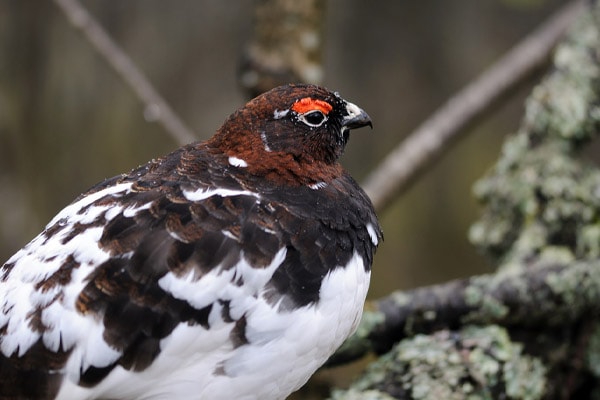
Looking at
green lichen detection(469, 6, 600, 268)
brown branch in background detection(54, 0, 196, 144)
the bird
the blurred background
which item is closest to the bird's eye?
the bird

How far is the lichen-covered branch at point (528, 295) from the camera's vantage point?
2.38 meters

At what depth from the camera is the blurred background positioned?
18.0ft

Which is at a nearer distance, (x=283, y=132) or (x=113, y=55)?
(x=283, y=132)

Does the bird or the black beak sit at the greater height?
the black beak

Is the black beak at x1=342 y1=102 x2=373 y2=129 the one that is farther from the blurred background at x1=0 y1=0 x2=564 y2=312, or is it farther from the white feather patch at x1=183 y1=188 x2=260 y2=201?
the blurred background at x1=0 y1=0 x2=564 y2=312

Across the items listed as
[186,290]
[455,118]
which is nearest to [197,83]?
[455,118]

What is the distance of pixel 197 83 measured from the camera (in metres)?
5.52

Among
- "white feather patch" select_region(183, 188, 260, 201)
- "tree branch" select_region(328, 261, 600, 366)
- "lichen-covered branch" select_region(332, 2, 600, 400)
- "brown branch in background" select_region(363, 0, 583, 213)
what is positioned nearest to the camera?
"white feather patch" select_region(183, 188, 260, 201)

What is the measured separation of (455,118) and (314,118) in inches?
55.4

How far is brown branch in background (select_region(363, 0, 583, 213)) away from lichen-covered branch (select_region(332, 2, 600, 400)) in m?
0.35

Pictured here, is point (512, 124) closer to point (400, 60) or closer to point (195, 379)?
point (400, 60)

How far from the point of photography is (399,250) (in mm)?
5816

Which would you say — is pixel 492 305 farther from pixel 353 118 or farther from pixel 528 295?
pixel 353 118

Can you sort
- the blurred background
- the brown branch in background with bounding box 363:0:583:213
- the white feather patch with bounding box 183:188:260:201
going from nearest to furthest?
the white feather patch with bounding box 183:188:260:201
the brown branch in background with bounding box 363:0:583:213
the blurred background
